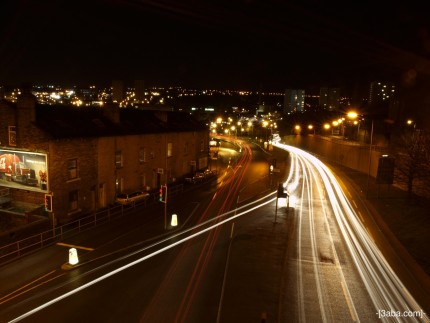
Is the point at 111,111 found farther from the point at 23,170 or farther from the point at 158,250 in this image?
the point at 158,250

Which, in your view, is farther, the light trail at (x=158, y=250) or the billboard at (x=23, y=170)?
the billboard at (x=23, y=170)

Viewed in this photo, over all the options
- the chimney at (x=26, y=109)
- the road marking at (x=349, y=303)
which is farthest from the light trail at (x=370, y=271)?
the chimney at (x=26, y=109)

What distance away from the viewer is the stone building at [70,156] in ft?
77.7

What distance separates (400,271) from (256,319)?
8.25 meters

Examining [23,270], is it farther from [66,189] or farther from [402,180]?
[402,180]

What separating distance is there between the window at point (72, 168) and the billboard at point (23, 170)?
1679mm

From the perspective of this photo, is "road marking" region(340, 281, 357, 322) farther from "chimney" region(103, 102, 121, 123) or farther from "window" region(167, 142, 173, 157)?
"window" region(167, 142, 173, 157)

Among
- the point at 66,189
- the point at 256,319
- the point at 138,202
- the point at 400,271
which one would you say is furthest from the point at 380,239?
the point at 66,189

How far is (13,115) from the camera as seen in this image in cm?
2450

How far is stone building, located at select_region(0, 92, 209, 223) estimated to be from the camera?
77.7 feet

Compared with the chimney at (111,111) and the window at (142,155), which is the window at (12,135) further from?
the window at (142,155)

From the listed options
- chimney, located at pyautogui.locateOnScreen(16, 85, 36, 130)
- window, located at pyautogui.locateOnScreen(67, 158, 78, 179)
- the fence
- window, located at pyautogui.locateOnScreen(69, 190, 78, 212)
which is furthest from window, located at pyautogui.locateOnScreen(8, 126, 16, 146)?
the fence

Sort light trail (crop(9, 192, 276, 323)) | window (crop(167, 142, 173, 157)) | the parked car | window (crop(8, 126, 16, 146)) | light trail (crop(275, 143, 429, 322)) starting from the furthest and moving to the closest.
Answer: window (crop(167, 142, 173, 157)) < the parked car < window (crop(8, 126, 16, 146)) < light trail (crop(275, 143, 429, 322)) < light trail (crop(9, 192, 276, 323))

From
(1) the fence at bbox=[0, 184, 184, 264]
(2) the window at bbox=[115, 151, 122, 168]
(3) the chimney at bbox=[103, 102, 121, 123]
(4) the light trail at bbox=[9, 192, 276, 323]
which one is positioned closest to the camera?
(4) the light trail at bbox=[9, 192, 276, 323]
